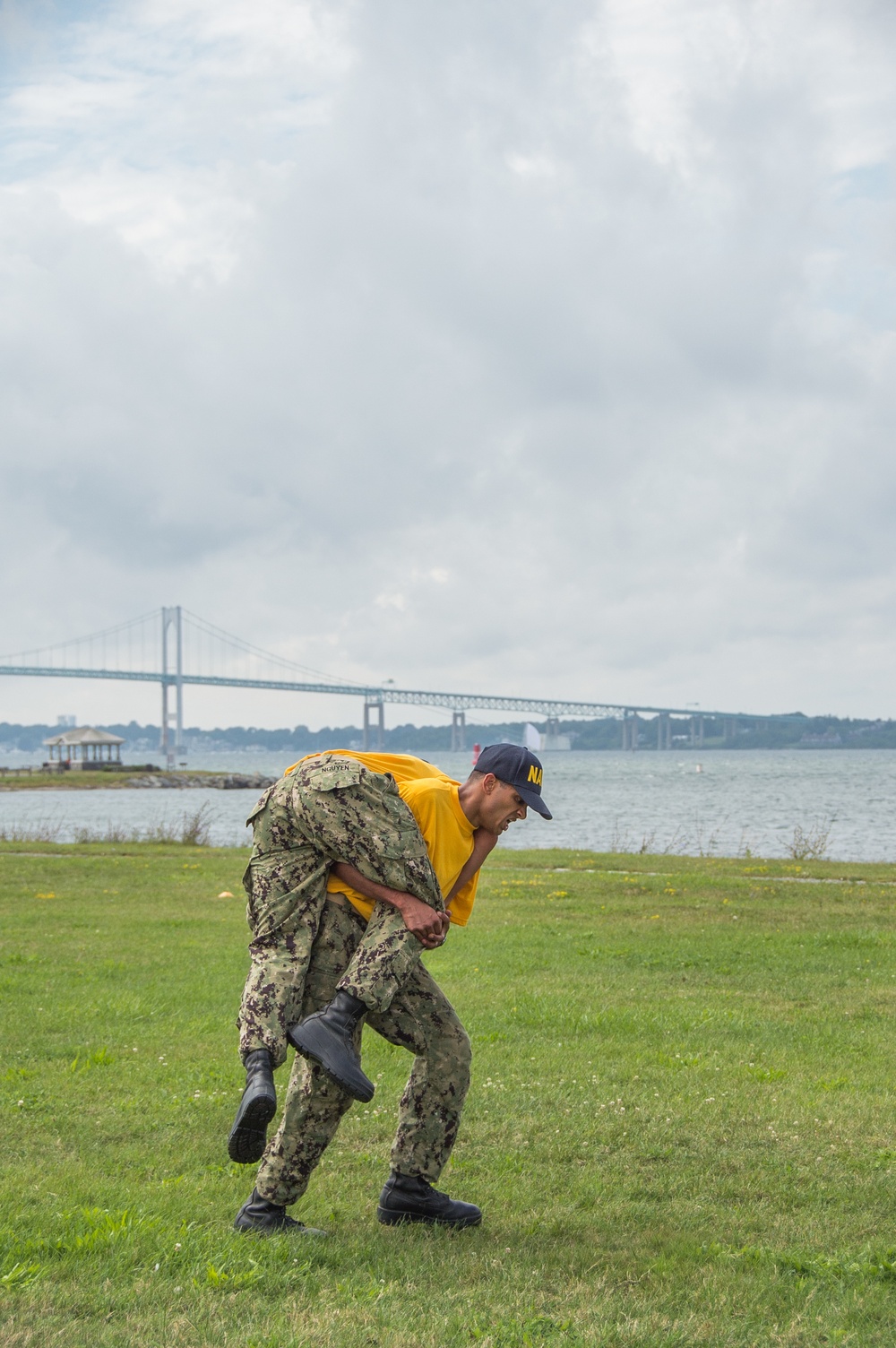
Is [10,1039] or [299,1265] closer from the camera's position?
[299,1265]

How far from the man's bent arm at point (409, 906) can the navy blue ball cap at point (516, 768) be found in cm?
53

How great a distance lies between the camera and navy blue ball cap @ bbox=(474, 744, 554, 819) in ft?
14.5

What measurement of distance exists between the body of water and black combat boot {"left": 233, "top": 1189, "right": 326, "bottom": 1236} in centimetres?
2213

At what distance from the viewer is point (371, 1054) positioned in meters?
7.53

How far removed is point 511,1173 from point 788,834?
1414 inches

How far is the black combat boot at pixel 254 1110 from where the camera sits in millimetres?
3877

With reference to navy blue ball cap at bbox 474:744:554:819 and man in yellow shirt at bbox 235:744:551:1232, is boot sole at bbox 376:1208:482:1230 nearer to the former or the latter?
man in yellow shirt at bbox 235:744:551:1232

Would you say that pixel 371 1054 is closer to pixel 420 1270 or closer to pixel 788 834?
pixel 420 1270

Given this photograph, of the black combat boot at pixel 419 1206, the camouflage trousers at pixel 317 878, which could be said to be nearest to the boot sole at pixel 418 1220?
the black combat boot at pixel 419 1206

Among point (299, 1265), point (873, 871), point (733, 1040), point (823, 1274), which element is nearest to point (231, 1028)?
point (733, 1040)

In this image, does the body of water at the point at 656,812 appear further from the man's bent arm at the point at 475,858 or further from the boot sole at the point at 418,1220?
the man's bent arm at the point at 475,858

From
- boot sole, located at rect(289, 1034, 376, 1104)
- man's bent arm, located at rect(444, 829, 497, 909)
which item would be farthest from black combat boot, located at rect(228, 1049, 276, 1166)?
man's bent arm, located at rect(444, 829, 497, 909)

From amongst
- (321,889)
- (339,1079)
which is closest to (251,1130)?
(339,1079)

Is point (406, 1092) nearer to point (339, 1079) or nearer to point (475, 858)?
point (339, 1079)
